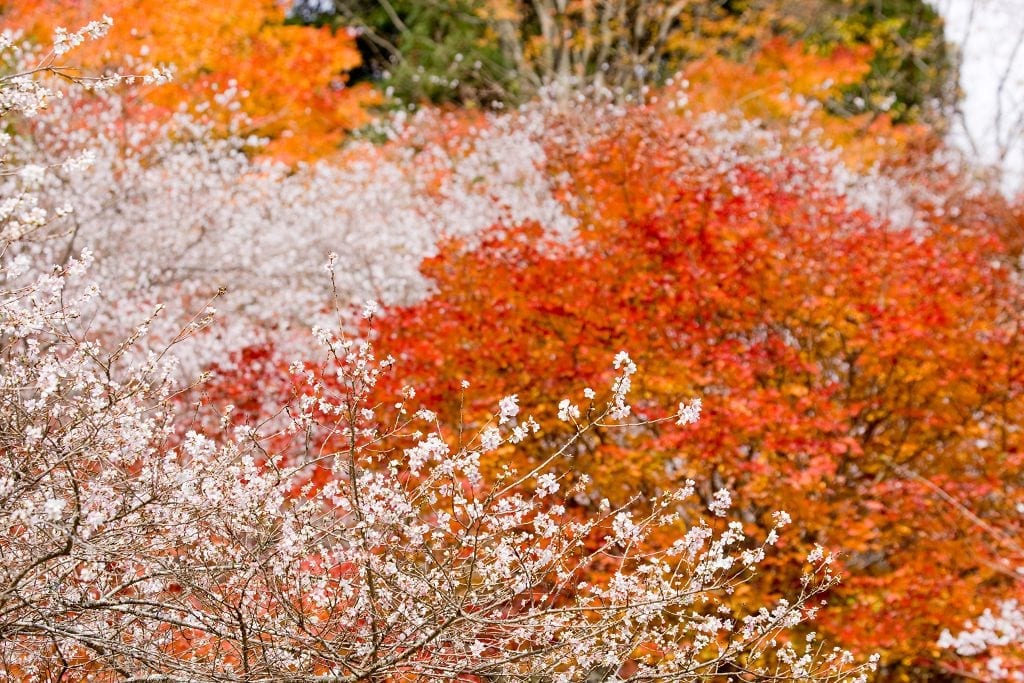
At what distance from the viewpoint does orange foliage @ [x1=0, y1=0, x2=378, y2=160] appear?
17203 mm

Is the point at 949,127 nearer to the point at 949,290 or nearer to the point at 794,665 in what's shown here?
the point at 949,290

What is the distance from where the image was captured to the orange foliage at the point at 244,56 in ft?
56.4

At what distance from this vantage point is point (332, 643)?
14.1 feet

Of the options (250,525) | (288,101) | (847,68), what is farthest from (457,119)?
(250,525)

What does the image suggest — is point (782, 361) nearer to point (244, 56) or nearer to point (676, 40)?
point (244, 56)

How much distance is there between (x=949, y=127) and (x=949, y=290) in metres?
15.6

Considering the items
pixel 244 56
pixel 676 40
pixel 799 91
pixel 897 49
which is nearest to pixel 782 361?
pixel 244 56

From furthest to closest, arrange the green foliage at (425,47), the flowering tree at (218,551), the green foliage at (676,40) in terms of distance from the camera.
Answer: the green foliage at (676,40)
the green foliage at (425,47)
the flowering tree at (218,551)

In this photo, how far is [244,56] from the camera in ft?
71.9

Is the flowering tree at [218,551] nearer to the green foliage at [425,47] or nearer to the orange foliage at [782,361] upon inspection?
the orange foliage at [782,361]

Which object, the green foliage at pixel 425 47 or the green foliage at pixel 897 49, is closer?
the green foliage at pixel 425 47

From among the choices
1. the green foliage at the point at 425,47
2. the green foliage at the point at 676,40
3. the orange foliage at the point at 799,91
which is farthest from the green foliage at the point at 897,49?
the green foliage at the point at 425,47

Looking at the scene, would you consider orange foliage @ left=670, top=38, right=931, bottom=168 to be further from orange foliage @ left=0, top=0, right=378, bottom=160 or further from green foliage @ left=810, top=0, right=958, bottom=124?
orange foliage @ left=0, top=0, right=378, bottom=160

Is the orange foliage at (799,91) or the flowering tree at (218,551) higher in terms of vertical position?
the orange foliage at (799,91)
